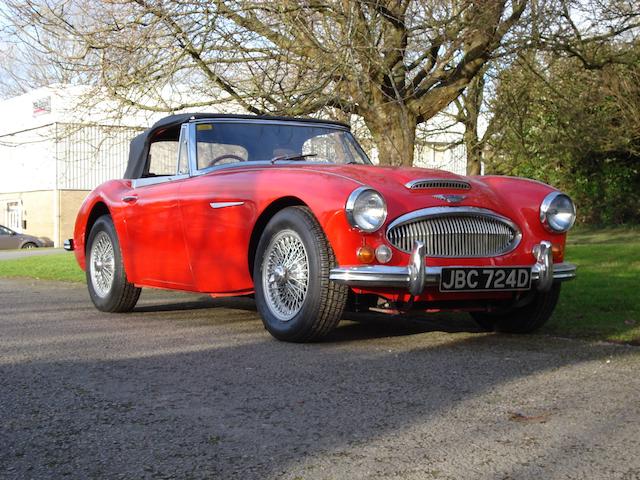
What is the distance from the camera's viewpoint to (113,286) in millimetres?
7082

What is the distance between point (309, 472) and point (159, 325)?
12.5 feet

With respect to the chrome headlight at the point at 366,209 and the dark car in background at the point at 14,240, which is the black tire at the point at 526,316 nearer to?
the chrome headlight at the point at 366,209

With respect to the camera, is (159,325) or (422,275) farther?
(159,325)

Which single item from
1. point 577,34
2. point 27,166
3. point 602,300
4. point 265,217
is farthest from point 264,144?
point 27,166

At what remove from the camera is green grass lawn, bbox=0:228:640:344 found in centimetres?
583

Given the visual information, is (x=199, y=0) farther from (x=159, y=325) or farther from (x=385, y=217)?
(x=385, y=217)

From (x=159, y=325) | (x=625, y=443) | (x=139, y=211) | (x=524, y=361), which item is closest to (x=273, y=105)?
(x=139, y=211)

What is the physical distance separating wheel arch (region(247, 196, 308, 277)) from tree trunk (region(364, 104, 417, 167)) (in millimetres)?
6198

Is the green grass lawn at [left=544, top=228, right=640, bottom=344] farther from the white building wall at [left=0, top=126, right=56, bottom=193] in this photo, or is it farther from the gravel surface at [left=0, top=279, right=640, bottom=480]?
the white building wall at [left=0, top=126, right=56, bottom=193]

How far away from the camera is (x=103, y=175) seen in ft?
124

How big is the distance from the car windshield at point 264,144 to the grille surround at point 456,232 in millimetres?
1604

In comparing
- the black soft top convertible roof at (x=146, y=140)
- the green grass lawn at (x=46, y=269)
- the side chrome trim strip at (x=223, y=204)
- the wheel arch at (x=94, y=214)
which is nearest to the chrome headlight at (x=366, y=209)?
the side chrome trim strip at (x=223, y=204)

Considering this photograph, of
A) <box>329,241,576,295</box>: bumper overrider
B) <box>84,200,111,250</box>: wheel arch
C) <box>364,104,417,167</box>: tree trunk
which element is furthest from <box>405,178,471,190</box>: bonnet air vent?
<box>364,104,417,167</box>: tree trunk

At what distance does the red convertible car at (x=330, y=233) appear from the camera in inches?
190
